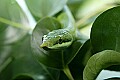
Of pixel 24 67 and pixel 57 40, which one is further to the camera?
pixel 24 67

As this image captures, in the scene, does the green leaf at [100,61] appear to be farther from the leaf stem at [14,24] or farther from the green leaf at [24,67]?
the leaf stem at [14,24]

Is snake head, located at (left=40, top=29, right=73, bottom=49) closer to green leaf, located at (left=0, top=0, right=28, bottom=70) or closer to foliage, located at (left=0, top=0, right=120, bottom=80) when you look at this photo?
foliage, located at (left=0, top=0, right=120, bottom=80)

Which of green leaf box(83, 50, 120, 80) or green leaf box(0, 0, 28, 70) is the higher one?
green leaf box(0, 0, 28, 70)

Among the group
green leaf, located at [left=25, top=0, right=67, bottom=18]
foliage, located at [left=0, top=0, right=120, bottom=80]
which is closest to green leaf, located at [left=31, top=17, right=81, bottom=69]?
foliage, located at [left=0, top=0, right=120, bottom=80]

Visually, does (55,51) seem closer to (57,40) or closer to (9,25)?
(57,40)

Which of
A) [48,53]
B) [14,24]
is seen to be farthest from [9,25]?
[48,53]

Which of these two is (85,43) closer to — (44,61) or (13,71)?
(44,61)
